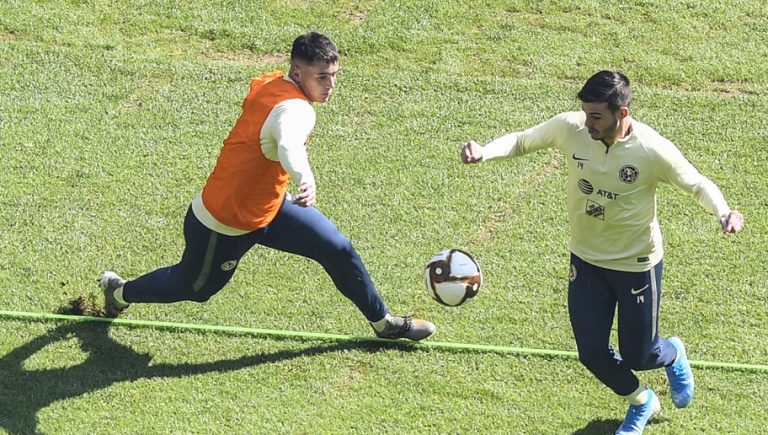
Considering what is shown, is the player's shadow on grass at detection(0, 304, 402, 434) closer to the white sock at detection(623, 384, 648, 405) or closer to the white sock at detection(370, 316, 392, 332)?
the white sock at detection(370, 316, 392, 332)

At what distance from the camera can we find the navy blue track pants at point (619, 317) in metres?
6.45

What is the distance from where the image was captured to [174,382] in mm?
7430

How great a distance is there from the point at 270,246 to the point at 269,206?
399 millimetres

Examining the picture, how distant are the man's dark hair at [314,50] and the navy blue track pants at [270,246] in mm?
1026

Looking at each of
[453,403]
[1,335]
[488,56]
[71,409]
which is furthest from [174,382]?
[488,56]

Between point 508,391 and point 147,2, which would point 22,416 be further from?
point 147,2

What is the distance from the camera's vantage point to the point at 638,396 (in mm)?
6770

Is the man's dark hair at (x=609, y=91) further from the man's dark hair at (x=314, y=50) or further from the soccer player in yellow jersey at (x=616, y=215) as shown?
the man's dark hair at (x=314, y=50)

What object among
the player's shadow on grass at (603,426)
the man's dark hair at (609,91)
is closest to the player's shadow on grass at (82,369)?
the player's shadow on grass at (603,426)

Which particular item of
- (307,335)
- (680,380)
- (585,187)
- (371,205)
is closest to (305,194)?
(585,187)

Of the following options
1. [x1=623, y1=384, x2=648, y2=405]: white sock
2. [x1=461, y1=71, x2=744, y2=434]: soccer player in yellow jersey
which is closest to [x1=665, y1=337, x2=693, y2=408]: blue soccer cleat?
[x1=461, y1=71, x2=744, y2=434]: soccer player in yellow jersey

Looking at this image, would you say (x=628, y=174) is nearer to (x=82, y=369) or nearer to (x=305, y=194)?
(x=305, y=194)

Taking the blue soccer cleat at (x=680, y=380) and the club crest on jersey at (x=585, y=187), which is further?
the blue soccer cleat at (x=680, y=380)

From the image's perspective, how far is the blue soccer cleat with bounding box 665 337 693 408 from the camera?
276 inches
